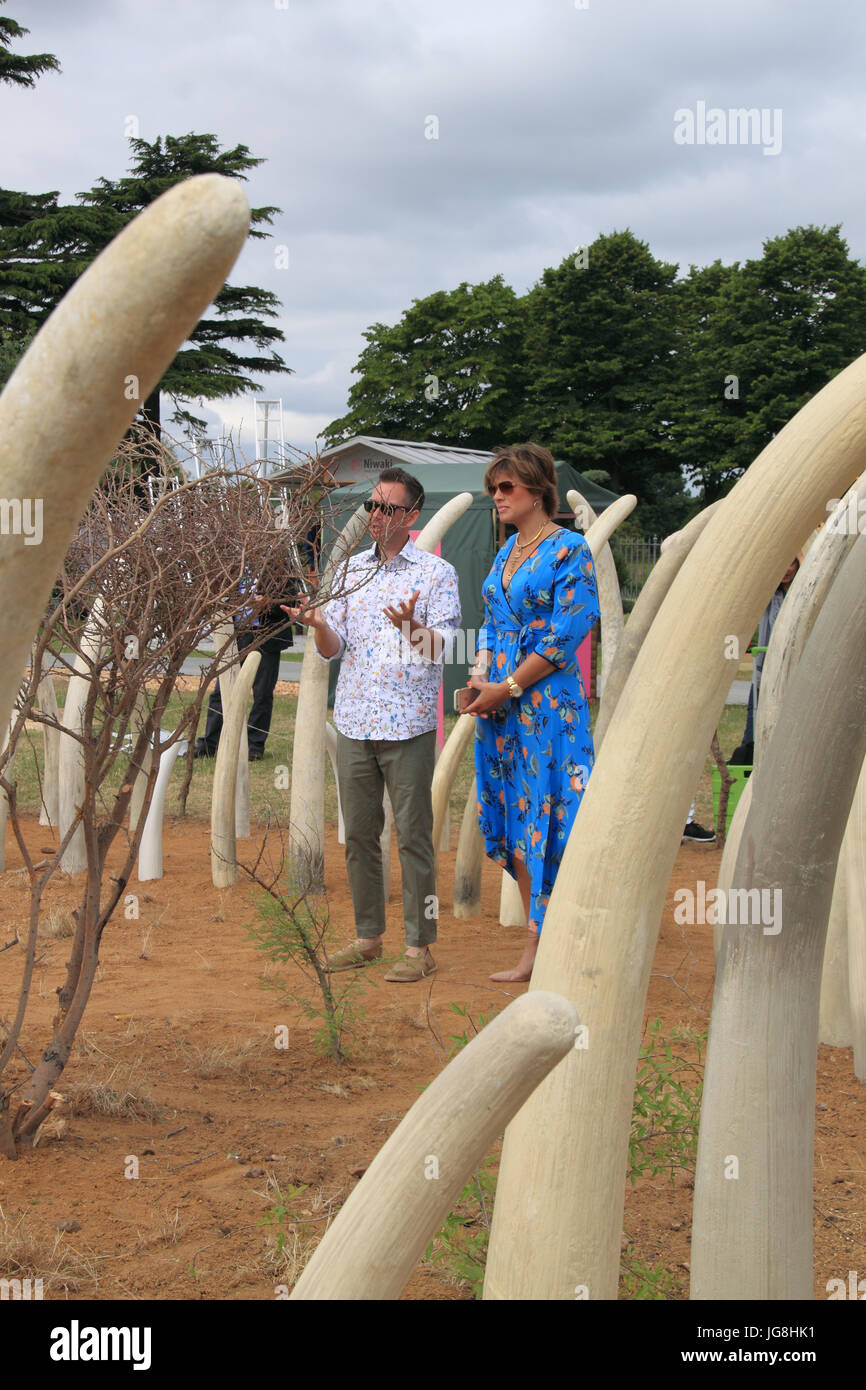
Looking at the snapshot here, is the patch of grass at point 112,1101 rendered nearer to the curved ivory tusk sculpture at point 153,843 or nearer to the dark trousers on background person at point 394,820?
the dark trousers on background person at point 394,820

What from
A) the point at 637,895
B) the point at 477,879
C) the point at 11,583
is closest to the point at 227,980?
the point at 477,879

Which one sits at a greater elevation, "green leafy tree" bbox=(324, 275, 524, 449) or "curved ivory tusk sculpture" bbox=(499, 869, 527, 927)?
"green leafy tree" bbox=(324, 275, 524, 449)

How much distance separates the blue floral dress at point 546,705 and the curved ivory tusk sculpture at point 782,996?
2.78m

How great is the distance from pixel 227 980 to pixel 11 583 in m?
4.62

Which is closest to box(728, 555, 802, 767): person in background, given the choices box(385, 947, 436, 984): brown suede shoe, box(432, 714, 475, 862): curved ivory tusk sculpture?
box(432, 714, 475, 862): curved ivory tusk sculpture

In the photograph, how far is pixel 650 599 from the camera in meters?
4.34

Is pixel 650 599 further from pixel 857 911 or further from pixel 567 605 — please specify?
pixel 857 911

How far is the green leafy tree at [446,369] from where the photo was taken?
38406 millimetres

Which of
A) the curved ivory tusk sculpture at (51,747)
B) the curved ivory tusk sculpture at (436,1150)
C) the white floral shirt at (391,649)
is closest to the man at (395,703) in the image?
the white floral shirt at (391,649)

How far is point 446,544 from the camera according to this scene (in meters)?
15.3

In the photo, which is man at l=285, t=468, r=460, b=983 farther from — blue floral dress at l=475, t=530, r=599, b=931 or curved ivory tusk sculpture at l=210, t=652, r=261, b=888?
curved ivory tusk sculpture at l=210, t=652, r=261, b=888

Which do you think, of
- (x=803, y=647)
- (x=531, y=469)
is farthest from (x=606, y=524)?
(x=803, y=647)

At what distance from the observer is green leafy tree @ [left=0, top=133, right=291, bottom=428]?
26500 mm

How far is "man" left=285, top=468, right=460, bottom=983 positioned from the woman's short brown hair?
1.50 feet
